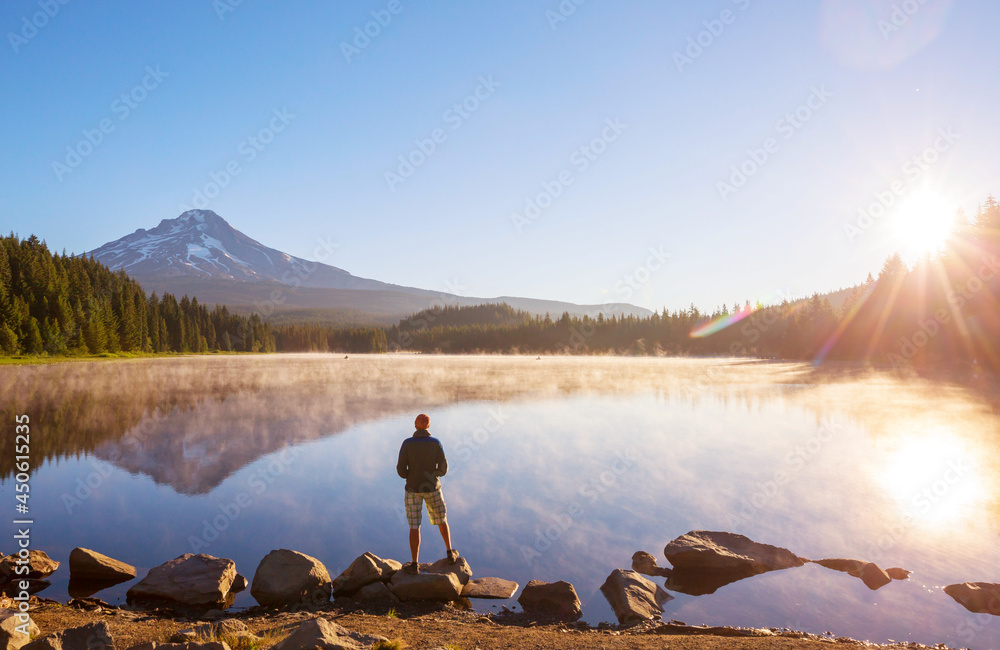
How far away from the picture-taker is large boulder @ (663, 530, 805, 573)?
9422mm

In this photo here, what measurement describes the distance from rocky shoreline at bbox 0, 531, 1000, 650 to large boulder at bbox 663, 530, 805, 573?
0.02 meters

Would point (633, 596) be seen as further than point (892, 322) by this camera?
No

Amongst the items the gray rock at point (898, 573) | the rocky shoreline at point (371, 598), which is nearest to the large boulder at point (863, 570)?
the rocky shoreline at point (371, 598)

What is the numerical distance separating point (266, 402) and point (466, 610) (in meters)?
28.1

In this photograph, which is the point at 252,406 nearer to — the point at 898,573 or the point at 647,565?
the point at 647,565

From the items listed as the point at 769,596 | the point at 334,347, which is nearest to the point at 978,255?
the point at 769,596

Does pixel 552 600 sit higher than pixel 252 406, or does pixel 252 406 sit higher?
pixel 252 406

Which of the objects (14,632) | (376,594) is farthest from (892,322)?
(14,632)

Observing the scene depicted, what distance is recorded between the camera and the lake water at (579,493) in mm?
8844

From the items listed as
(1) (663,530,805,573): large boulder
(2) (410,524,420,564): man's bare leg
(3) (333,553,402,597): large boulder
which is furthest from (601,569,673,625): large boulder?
(3) (333,553,402,597): large boulder

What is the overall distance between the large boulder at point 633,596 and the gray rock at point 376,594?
348cm

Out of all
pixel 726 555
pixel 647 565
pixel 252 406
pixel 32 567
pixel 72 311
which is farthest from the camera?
pixel 72 311

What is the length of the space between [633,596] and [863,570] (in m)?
Result: 4.36

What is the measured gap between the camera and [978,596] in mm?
7930
